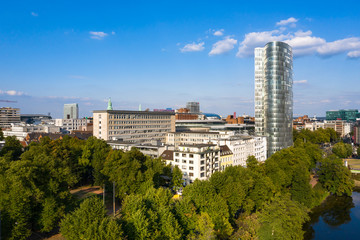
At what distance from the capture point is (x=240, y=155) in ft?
299

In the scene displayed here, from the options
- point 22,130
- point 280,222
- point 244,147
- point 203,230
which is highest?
point 22,130

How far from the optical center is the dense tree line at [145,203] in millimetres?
32938

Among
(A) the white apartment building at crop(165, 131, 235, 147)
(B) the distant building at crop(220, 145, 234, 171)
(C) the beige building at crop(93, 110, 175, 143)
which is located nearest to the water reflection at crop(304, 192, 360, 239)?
(B) the distant building at crop(220, 145, 234, 171)

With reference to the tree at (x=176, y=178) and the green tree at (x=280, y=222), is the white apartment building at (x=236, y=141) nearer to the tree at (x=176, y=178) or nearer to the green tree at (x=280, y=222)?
the tree at (x=176, y=178)

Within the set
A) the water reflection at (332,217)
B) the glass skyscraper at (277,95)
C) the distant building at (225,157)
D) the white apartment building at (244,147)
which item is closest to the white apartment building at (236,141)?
the white apartment building at (244,147)

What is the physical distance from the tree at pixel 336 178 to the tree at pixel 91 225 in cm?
6561

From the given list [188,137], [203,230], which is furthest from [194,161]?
[188,137]

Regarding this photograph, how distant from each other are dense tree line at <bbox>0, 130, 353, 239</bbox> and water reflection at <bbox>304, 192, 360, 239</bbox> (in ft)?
10.6

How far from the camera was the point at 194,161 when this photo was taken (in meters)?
67.6

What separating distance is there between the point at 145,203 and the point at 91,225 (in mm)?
8952

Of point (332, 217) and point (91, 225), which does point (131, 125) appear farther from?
point (91, 225)

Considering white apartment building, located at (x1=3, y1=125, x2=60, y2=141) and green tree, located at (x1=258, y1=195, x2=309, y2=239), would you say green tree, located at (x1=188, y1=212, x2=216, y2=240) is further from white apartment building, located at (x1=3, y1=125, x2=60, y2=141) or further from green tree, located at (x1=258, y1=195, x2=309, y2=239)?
white apartment building, located at (x1=3, y1=125, x2=60, y2=141)

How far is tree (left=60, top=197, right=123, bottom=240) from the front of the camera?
96.1 feet

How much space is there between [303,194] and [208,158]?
23299 millimetres
